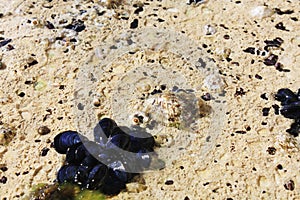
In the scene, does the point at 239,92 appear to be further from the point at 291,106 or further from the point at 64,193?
the point at 64,193

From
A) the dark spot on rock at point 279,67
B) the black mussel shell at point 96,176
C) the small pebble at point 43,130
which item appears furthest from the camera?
the dark spot on rock at point 279,67

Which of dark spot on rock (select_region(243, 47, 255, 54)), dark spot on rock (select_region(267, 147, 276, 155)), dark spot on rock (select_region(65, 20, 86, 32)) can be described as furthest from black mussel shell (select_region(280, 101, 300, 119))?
dark spot on rock (select_region(65, 20, 86, 32))

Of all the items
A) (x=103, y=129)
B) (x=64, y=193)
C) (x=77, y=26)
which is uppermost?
(x=77, y=26)

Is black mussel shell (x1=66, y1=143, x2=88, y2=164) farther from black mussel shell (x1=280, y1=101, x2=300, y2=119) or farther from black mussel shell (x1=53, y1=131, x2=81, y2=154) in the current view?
black mussel shell (x1=280, y1=101, x2=300, y2=119)

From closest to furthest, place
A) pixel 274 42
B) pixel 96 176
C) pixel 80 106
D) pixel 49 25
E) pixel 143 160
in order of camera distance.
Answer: pixel 96 176, pixel 143 160, pixel 80 106, pixel 274 42, pixel 49 25

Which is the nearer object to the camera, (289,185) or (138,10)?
(289,185)

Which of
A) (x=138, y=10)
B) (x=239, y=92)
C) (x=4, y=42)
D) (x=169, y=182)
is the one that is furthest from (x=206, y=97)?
(x=4, y=42)

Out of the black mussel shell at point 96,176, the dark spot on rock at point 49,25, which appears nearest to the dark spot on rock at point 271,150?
the black mussel shell at point 96,176

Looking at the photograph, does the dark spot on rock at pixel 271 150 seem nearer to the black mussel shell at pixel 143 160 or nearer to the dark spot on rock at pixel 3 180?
the black mussel shell at pixel 143 160

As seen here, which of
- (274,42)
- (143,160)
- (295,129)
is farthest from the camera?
(274,42)
